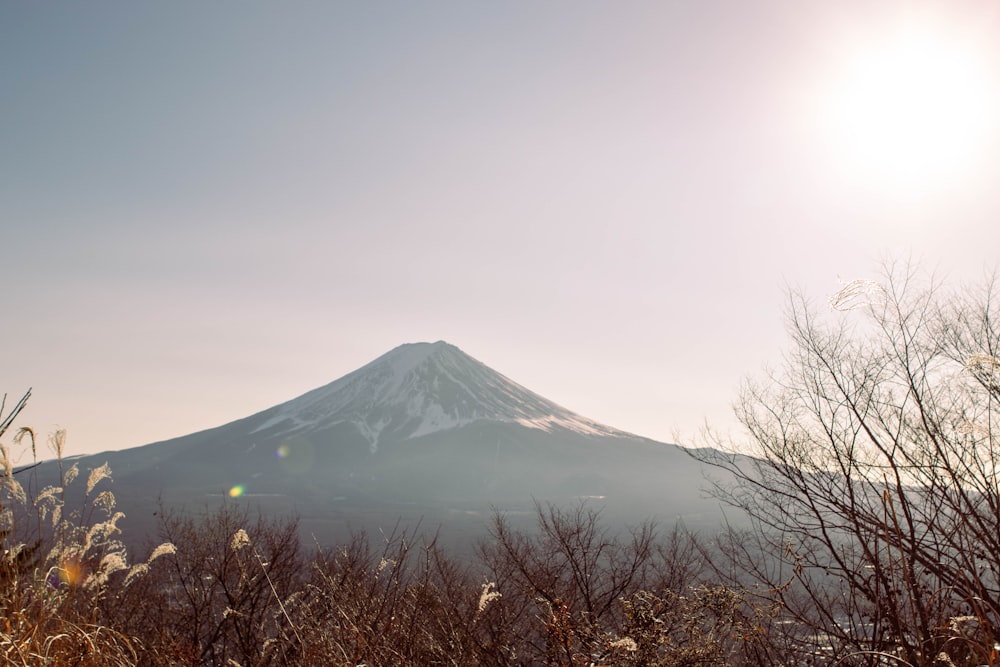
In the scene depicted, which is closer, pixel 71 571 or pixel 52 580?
pixel 71 571

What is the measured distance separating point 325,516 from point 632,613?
454 ft

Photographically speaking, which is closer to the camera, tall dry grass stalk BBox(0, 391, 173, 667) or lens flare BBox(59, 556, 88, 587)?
tall dry grass stalk BBox(0, 391, 173, 667)

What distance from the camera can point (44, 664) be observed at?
248 centimetres

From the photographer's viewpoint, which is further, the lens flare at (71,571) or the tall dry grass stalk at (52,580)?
the lens flare at (71,571)

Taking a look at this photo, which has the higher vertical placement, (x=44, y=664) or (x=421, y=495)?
(x=44, y=664)

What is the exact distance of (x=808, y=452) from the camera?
9406 mm

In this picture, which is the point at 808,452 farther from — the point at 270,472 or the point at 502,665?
the point at 270,472

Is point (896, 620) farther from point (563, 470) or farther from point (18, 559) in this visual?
point (563, 470)

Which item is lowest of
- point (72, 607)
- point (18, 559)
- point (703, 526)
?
point (703, 526)

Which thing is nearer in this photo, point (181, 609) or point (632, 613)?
point (632, 613)

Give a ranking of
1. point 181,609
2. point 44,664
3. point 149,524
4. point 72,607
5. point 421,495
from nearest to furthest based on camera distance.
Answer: point 44,664 < point 72,607 < point 181,609 < point 149,524 < point 421,495

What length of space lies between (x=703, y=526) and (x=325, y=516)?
8159 cm

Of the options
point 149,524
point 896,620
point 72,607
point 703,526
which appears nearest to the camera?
point 896,620

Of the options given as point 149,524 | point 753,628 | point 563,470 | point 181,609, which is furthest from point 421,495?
point 753,628
